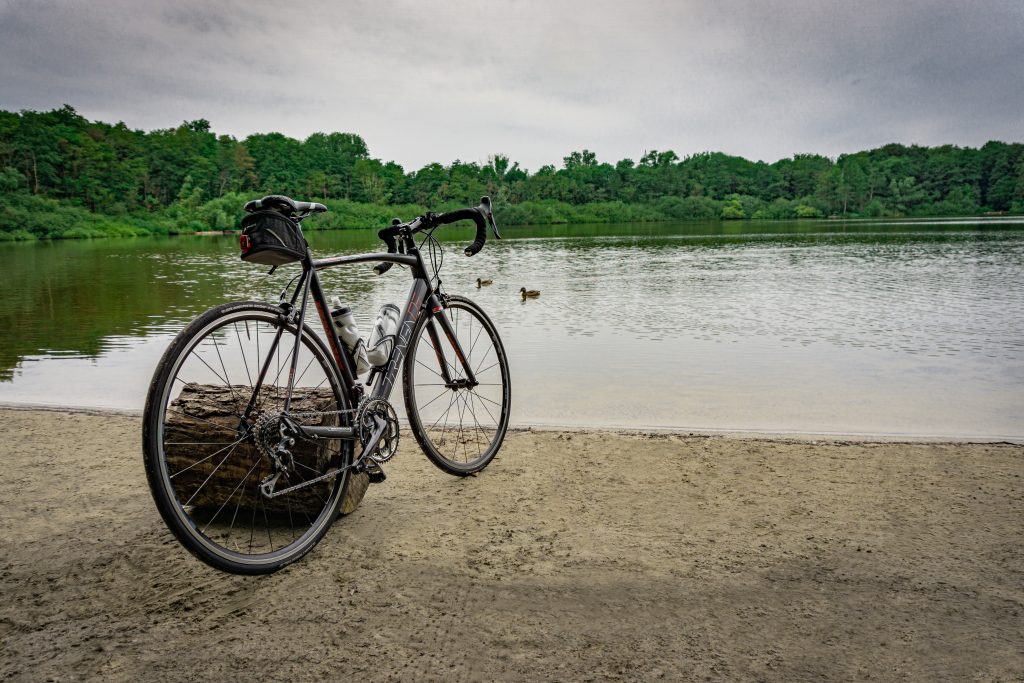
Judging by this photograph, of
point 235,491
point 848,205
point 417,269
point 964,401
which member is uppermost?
point 848,205

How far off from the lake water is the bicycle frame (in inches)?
86.7

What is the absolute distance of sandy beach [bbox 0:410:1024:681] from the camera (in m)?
2.02

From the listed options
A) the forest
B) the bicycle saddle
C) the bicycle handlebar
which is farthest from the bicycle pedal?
the forest

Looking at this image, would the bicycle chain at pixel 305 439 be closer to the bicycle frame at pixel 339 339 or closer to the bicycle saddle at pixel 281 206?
the bicycle frame at pixel 339 339

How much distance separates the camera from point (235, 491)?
2.85 m

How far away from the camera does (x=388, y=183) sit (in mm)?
121312

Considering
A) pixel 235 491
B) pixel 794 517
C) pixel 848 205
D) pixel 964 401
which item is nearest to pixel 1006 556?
pixel 794 517

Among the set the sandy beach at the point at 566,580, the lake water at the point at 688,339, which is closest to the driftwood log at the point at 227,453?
the sandy beach at the point at 566,580

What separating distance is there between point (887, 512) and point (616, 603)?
1.55m

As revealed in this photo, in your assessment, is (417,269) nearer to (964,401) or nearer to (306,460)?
(306,460)

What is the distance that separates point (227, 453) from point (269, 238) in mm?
1006

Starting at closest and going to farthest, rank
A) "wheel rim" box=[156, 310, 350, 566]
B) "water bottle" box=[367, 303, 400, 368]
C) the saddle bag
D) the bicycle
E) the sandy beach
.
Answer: the sandy beach → the bicycle → the saddle bag → "wheel rim" box=[156, 310, 350, 566] → "water bottle" box=[367, 303, 400, 368]

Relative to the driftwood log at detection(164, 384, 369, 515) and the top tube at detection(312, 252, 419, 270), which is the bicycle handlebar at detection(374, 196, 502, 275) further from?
the driftwood log at detection(164, 384, 369, 515)

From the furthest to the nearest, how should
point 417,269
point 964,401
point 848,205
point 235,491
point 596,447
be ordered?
1. point 848,205
2. point 964,401
3. point 596,447
4. point 417,269
5. point 235,491
